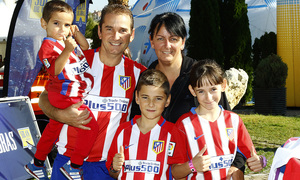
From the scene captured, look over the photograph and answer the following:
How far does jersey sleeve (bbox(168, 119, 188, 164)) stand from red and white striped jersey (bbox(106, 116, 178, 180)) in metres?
0.03

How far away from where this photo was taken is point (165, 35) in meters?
3.14

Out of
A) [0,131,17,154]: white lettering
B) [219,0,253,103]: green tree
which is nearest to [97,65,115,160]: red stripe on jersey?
[0,131,17,154]: white lettering

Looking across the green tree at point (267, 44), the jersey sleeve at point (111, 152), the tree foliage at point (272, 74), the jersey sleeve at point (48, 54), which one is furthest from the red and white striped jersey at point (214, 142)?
the green tree at point (267, 44)

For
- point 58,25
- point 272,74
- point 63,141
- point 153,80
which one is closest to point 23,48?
point 58,25

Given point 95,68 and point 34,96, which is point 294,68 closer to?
point 34,96

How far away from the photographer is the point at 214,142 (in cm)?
278

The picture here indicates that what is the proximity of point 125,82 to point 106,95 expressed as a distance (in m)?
0.20

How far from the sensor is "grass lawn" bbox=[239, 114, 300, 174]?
294 inches

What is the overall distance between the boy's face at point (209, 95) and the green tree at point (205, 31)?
10.7m

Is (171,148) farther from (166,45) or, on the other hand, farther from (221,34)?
(221,34)

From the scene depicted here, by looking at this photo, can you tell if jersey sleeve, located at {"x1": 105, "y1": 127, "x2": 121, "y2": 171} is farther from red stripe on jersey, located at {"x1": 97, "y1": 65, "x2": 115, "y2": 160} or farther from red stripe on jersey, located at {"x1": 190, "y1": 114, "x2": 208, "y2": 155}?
red stripe on jersey, located at {"x1": 190, "y1": 114, "x2": 208, "y2": 155}

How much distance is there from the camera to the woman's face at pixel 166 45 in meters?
3.13

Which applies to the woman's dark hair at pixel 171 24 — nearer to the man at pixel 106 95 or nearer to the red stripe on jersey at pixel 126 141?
the man at pixel 106 95

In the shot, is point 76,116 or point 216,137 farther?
point 76,116
